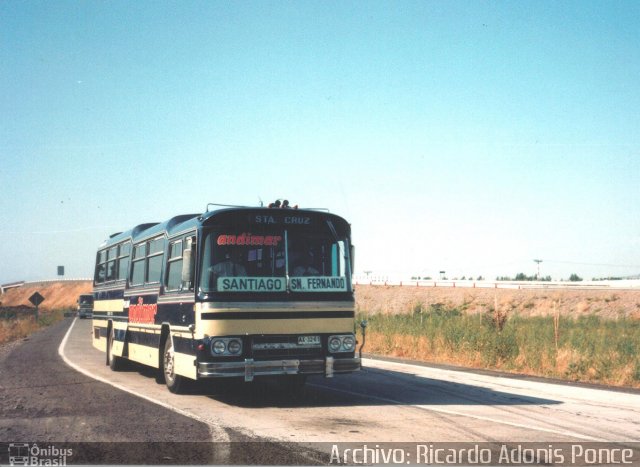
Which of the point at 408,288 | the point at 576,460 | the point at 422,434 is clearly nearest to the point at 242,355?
the point at 422,434

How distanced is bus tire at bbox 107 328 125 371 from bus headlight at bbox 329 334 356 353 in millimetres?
7747

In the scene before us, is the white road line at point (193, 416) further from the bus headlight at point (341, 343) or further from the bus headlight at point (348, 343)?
the bus headlight at point (348, 343)

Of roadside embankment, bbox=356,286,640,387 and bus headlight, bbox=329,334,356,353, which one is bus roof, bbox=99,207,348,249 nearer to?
bus headlight, bbox=329,334,356,353

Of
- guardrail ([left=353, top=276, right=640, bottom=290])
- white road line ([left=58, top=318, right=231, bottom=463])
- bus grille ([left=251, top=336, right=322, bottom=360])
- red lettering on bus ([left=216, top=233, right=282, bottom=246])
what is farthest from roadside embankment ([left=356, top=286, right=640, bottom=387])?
guardrail ([left=353, top=276, right=640, bottom=290])

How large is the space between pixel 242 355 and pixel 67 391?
4.16 meters

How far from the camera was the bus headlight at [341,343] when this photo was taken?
1188cm

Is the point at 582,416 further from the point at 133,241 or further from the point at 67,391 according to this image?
the point at 133,241

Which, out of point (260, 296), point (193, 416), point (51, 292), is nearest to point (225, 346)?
point (260, 296)

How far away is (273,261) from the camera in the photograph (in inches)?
462

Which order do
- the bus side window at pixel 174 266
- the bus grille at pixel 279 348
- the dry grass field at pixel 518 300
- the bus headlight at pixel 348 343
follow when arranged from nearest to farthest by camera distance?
1. the bus grille at pixel 279 348
2. the bus headlight at pixel 348 343
3. the bus side window at pixel 174 266
4. the dry grass field at pixel 518 300

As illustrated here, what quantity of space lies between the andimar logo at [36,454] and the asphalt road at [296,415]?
0.28 metres

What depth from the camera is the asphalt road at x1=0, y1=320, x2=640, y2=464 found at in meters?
8.45
